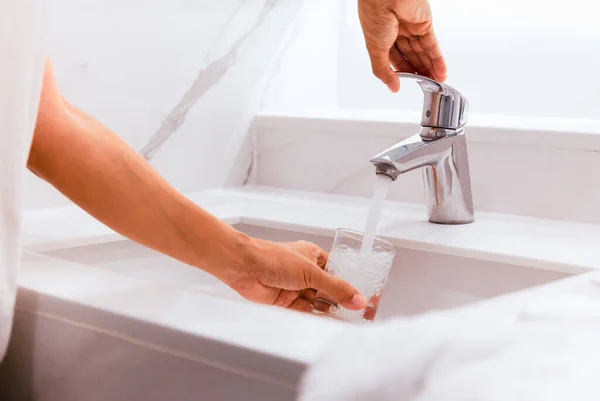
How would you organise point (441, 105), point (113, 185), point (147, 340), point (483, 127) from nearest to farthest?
point (147, 340) < point (113, 185) < point (441, 105) < point (483, 127)

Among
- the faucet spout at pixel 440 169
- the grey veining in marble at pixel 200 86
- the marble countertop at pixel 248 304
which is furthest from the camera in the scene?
the grey veining in marble at pixel 200 86

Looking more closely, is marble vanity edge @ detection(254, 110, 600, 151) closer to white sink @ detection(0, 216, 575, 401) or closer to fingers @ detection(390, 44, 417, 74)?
fingers @ detection(390, 44, 417, 74)

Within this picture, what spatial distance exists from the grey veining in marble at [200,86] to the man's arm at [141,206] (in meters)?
0.36

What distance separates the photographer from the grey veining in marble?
1.02 meters

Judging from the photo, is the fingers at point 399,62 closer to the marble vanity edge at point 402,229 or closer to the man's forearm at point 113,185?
the marble vanity edge at point 402,229

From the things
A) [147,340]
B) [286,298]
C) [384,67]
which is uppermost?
[384,67]

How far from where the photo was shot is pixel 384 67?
86 cm

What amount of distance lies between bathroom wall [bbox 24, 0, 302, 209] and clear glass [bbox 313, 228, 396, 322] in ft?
1.25

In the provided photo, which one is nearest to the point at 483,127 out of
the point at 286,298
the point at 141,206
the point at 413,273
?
the point at 413,273

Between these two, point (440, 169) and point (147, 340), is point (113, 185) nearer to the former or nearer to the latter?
point (147, 340)

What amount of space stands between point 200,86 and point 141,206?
489mm

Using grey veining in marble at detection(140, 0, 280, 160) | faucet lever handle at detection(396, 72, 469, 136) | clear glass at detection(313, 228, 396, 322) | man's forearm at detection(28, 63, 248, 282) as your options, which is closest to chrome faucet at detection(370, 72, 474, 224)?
faucet lever handle at detection(396, 72, 469, 136)

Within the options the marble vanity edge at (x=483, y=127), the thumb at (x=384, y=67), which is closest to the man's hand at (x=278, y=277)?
the thumb at (x=384, y=67)

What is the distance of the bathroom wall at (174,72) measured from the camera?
898mm
